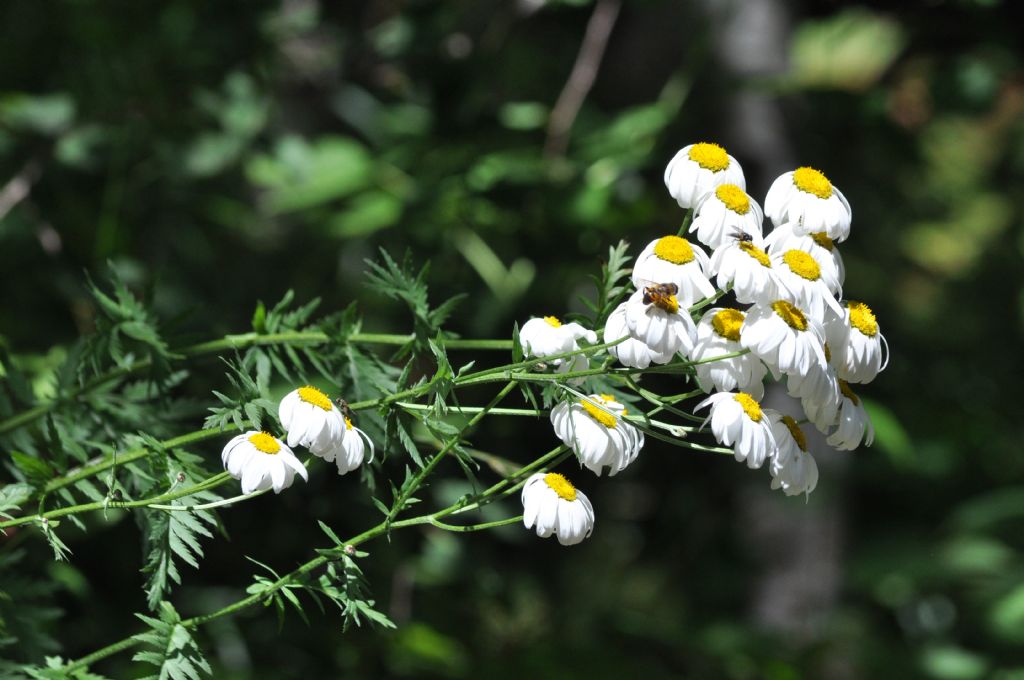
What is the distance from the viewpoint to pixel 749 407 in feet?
2.51

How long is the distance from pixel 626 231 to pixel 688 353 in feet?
3.63

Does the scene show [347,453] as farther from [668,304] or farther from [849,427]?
[849,427]

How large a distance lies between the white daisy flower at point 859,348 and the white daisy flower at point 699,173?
146 millimetres

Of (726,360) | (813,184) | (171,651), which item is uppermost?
(813,184)

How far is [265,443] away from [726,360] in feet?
1.23

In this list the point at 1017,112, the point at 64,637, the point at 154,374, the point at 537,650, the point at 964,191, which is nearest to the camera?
the point at 154,374

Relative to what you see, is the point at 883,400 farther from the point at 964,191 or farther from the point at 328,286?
the point at 964,191

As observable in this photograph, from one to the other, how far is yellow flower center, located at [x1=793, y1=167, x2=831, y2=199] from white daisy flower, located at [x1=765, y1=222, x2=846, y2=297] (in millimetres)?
31

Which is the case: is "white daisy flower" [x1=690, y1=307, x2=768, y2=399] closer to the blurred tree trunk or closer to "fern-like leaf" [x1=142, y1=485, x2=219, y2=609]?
"fern-like leaf" [x1=142, y1=485, x2=219, y2=609]

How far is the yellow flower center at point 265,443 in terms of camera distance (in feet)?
2.44

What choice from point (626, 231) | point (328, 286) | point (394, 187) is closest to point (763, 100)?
point (626, 231)

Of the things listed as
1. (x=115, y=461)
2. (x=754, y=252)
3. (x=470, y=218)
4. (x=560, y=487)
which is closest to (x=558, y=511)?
(x=560, y=487)

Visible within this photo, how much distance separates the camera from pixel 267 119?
196cm

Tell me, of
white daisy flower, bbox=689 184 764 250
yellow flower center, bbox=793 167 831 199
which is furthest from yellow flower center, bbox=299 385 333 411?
yellow flower center, bbox=793 167 831 199
